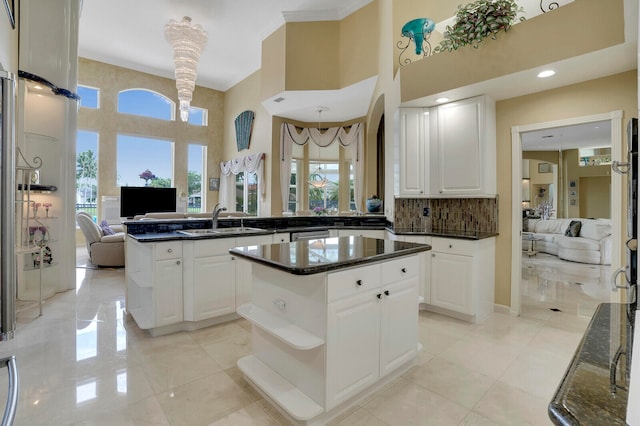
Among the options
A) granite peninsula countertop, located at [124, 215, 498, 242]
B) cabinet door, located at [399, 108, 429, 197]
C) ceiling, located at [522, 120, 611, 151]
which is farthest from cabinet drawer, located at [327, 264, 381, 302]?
ceiling, located at [522, 120, 611, 151]

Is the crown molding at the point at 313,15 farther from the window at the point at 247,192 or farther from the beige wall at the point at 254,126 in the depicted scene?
the window at the point at 247,192

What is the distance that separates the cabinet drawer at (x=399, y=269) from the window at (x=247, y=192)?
6.44 meters

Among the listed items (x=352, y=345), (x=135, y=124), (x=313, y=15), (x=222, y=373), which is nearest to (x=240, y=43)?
(x=313, y=15)

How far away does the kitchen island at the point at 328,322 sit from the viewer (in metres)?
1.66

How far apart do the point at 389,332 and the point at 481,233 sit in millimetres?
2105

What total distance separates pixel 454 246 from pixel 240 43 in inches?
236

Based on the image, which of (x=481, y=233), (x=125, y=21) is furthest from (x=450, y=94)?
(x=125, y=21)

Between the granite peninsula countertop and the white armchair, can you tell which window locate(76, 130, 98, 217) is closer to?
the white armchair

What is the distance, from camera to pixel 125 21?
5.95 metres

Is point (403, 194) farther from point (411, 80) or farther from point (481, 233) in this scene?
point (411, 80)

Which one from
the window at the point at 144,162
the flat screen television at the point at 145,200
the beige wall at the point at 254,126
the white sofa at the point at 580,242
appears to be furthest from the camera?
the window at the point at 144,162

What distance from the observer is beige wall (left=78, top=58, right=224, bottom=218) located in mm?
7707

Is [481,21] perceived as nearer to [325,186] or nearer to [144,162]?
[325,186]

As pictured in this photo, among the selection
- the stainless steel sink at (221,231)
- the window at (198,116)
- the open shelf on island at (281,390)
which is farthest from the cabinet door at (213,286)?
the window at (198,116)
